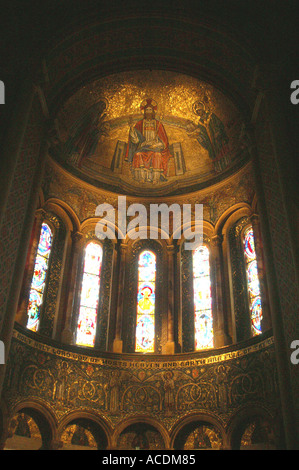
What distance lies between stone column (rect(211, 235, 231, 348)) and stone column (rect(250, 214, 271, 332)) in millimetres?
1409

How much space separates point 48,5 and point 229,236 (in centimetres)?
821

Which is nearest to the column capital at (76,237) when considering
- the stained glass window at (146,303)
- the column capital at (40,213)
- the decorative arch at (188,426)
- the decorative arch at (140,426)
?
the column capital at (40,213)

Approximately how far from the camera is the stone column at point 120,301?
13.4 m

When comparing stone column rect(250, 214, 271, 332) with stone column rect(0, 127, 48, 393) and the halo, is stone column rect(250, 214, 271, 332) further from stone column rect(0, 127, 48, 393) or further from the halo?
stone column rect(0, 127, 48, 393)

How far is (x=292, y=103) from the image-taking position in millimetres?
9836

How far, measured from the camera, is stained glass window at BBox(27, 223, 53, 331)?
12.4 m

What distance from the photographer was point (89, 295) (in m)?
14.1

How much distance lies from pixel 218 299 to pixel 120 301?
3.02 m

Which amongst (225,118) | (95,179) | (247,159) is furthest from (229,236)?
(95,179)

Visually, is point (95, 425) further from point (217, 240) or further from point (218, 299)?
point (217, 240)

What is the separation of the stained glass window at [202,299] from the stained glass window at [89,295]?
306 centimetres

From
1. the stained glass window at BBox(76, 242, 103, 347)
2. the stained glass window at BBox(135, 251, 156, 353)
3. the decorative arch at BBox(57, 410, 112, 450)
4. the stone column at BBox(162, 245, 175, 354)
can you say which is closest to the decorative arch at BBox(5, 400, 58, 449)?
the decorative arch at BBox(57, 410, 112, 450)

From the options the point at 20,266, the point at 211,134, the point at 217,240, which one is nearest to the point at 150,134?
the point at 211,134

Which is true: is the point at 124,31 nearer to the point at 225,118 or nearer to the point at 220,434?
the point at 225,118
